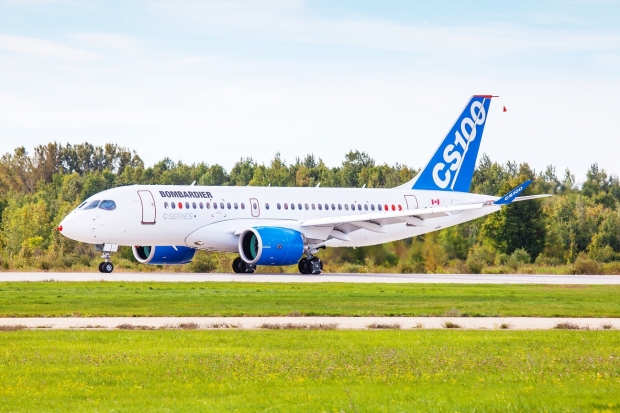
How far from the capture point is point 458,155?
181 feet

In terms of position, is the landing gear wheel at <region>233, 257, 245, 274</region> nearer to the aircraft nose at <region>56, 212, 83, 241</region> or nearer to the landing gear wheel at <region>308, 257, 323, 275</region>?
the landing gear wheel at <region>308, 257, 323, 275</region>

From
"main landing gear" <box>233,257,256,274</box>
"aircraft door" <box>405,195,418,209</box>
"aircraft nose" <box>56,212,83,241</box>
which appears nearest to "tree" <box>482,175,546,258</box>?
"aircraft door" <box>405,195,418,209</box>

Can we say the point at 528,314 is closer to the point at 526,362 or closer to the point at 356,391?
the point at 526,362

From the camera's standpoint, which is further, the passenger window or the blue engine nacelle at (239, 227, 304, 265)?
the blue engine nacelle at (239, 227, 304, 265)

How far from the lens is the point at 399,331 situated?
21.6 metres

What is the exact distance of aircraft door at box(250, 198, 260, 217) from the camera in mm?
46906

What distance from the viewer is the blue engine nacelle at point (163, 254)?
4738 centimetres

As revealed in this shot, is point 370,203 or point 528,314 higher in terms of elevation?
point 370,203

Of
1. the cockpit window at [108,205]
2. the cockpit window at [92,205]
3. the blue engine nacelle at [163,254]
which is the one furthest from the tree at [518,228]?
the cockpit window at [92,205]

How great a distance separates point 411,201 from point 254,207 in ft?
29.8

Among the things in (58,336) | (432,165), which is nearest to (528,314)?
(58,336)

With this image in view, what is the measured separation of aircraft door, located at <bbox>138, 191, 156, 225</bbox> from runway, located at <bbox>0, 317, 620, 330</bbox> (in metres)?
19.3

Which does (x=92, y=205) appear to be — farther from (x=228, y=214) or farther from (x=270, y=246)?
(x=270, y=246)

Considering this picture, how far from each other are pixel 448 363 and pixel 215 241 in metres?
29.5
